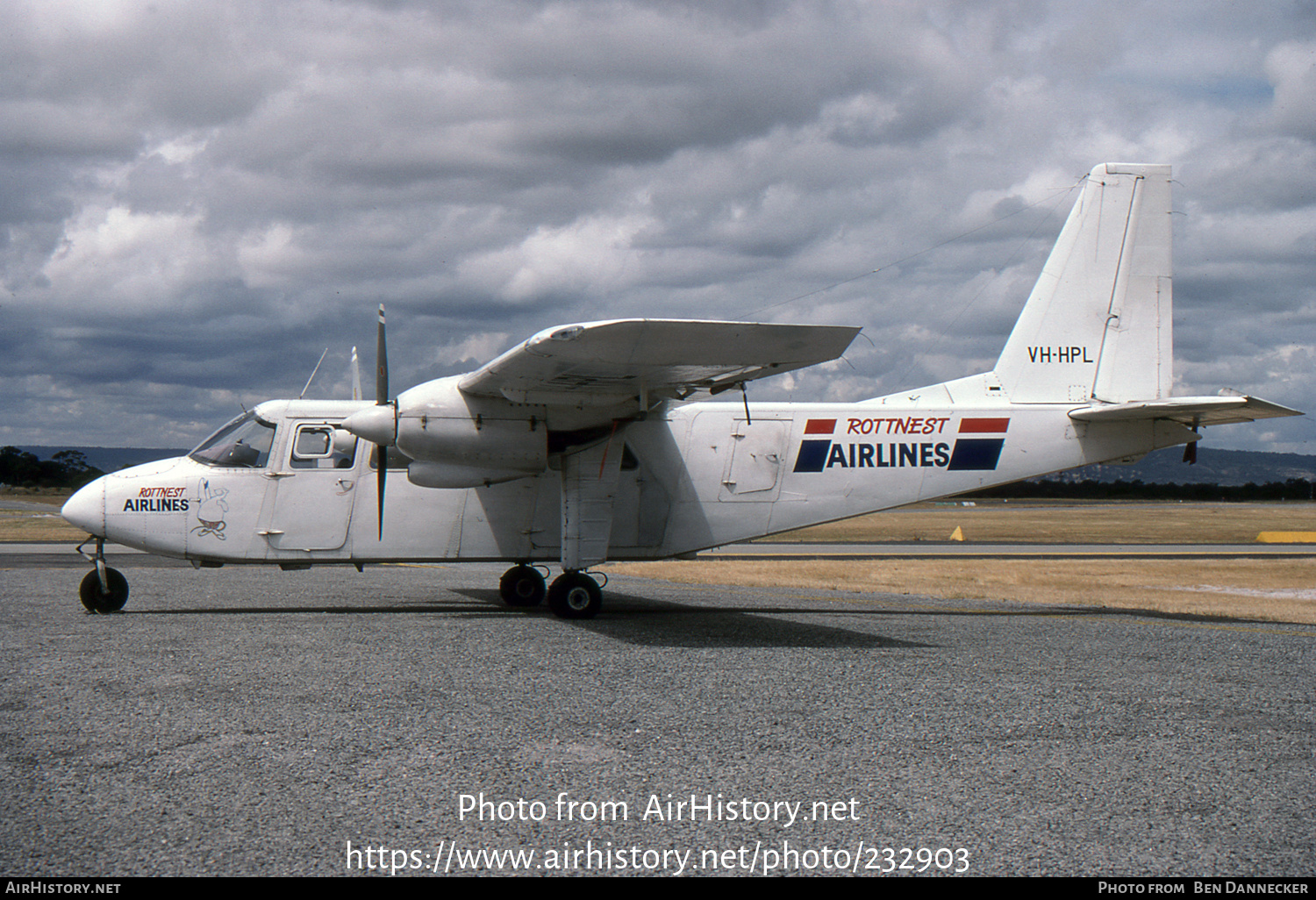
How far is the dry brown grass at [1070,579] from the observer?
1823 cm

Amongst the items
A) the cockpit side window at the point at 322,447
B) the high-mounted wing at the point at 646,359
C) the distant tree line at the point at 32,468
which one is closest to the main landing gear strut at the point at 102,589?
the cockpit side window at the point at 322,447

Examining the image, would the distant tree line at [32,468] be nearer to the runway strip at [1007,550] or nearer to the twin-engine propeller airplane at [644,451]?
the runway strip at [1007,550]

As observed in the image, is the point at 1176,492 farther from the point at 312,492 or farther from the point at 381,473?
the point at 312,492

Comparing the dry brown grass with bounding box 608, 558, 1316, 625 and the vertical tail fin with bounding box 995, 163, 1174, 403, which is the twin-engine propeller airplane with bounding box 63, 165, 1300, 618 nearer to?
the vertical tail fin with bounding box 995, 163, 1174, 403

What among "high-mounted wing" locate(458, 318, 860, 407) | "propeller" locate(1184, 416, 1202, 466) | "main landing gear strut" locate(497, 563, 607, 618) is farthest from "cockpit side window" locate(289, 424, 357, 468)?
"propeller" locate(1184, 416, 1202, 466)

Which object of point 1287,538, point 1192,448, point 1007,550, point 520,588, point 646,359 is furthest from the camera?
point 1287,538

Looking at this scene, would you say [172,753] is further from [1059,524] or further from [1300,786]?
[1059,524]

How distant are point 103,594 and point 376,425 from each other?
4.51m

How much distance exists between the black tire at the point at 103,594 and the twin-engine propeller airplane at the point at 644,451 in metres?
0.04

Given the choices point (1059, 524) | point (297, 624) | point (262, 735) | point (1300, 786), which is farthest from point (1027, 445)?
point (1059, 524)

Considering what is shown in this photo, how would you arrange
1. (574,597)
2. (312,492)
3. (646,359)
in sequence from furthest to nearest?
1. (312,492)
2. (574,597)
3. (646,359)

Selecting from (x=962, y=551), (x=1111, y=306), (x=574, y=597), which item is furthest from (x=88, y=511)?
(x=962, y=551)

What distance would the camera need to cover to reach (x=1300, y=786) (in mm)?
5262

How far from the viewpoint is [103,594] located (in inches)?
494
